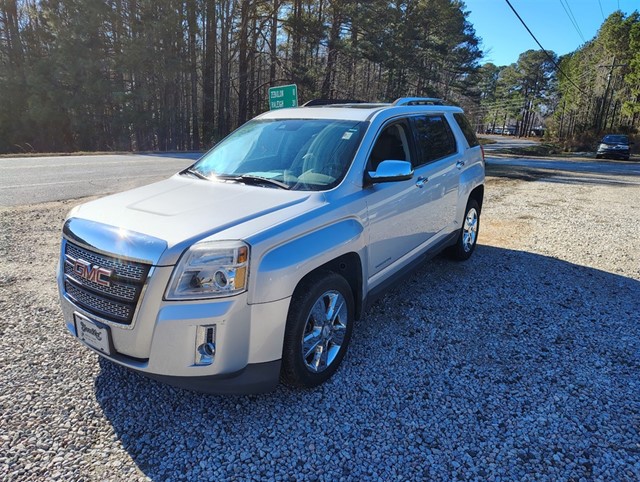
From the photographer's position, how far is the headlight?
91.5 inches

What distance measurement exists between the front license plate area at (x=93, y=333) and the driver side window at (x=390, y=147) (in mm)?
2216

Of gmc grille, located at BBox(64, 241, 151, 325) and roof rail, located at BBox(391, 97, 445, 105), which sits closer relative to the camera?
gmc grille, located at BBox(64, 241, 151, 325)

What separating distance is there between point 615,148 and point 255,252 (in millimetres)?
32721

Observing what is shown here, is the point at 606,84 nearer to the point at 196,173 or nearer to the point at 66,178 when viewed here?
the point at 66,178

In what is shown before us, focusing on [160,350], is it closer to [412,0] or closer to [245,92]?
[245,92]

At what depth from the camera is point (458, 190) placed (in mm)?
5098

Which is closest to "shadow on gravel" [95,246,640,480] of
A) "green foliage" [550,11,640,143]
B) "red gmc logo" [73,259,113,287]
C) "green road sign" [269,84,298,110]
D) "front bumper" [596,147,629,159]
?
"red gmc logo" [73,259,113,287]

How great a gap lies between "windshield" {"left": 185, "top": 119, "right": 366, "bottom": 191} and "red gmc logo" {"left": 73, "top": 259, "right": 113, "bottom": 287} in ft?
4.22

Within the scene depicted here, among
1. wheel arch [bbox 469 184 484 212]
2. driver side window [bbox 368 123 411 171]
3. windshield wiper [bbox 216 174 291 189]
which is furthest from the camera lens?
wheel arch [bbox 469 184 484 212]

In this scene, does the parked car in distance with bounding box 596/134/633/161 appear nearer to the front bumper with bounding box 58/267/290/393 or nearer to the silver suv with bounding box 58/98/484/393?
→ the silver suv with bounding box 58/98/484/393

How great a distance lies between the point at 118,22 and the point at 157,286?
33138mm

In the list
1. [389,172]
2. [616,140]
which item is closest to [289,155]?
[389,172]

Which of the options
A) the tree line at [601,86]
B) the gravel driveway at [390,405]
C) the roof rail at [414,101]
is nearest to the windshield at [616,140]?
the tree line at [601,86]

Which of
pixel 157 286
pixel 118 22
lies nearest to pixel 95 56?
pixel 118 22
